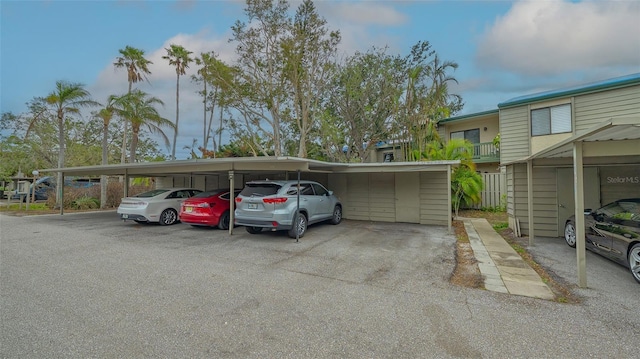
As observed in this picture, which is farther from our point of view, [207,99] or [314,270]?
[207,99]

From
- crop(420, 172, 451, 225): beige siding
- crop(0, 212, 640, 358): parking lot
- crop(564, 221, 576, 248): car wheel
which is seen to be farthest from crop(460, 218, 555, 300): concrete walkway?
crop(420, 172, 451, 225): beige siding

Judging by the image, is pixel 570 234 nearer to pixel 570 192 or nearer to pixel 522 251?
pixel 522 251

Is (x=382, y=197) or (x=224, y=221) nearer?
(x=224, y=221)

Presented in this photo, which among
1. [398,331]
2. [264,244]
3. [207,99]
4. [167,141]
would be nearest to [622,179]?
[398,331]

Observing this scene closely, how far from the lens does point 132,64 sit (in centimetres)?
1894

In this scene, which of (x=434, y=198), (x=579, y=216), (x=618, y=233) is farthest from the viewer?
(x=434, y=198)

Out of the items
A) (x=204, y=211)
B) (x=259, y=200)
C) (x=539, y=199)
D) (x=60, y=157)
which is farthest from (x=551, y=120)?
(x=60, y=157)

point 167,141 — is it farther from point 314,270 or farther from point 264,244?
point 314,270

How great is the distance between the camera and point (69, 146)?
23.2m

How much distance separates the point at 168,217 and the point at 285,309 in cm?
869

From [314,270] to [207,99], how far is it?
19.3 meters

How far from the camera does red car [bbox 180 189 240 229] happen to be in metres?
9.16

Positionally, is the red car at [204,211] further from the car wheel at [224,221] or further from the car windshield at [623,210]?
the car windshield at [623,210]

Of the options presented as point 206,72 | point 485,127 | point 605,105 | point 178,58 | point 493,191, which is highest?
point 178,58
